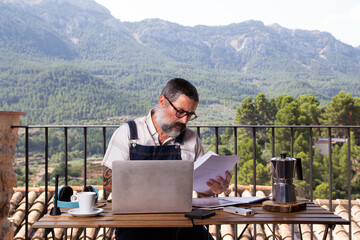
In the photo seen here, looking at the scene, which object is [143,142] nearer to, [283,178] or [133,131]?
[133,131]

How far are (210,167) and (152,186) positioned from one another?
1.05ft

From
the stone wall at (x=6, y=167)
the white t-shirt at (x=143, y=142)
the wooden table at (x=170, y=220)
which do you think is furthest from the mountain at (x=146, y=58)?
the wooden table at (x=170, y=220)

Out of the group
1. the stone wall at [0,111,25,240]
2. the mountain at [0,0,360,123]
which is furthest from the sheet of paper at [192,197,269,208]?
the mountain at [0,0,360,123]

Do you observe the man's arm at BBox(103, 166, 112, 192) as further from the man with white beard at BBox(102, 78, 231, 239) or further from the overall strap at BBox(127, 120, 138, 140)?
the overall strap at BBox(127, 120, 138, 140)

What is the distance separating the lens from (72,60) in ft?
144

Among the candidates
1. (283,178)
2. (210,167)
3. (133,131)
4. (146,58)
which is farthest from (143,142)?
(146,58)

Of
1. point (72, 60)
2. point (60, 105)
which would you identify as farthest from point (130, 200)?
point (72, 60)

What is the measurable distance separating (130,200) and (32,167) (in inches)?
1104

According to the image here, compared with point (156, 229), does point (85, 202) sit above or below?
above

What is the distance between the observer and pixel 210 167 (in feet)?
4.75

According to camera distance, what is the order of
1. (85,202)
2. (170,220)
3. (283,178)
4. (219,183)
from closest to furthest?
(170,220) → (85,202) → (283,178) → (219,183)

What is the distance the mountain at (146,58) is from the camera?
116 feet

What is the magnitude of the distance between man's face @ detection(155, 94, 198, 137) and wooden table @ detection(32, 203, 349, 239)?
1.64ft

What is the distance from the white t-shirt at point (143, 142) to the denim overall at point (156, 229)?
2 centimetres
